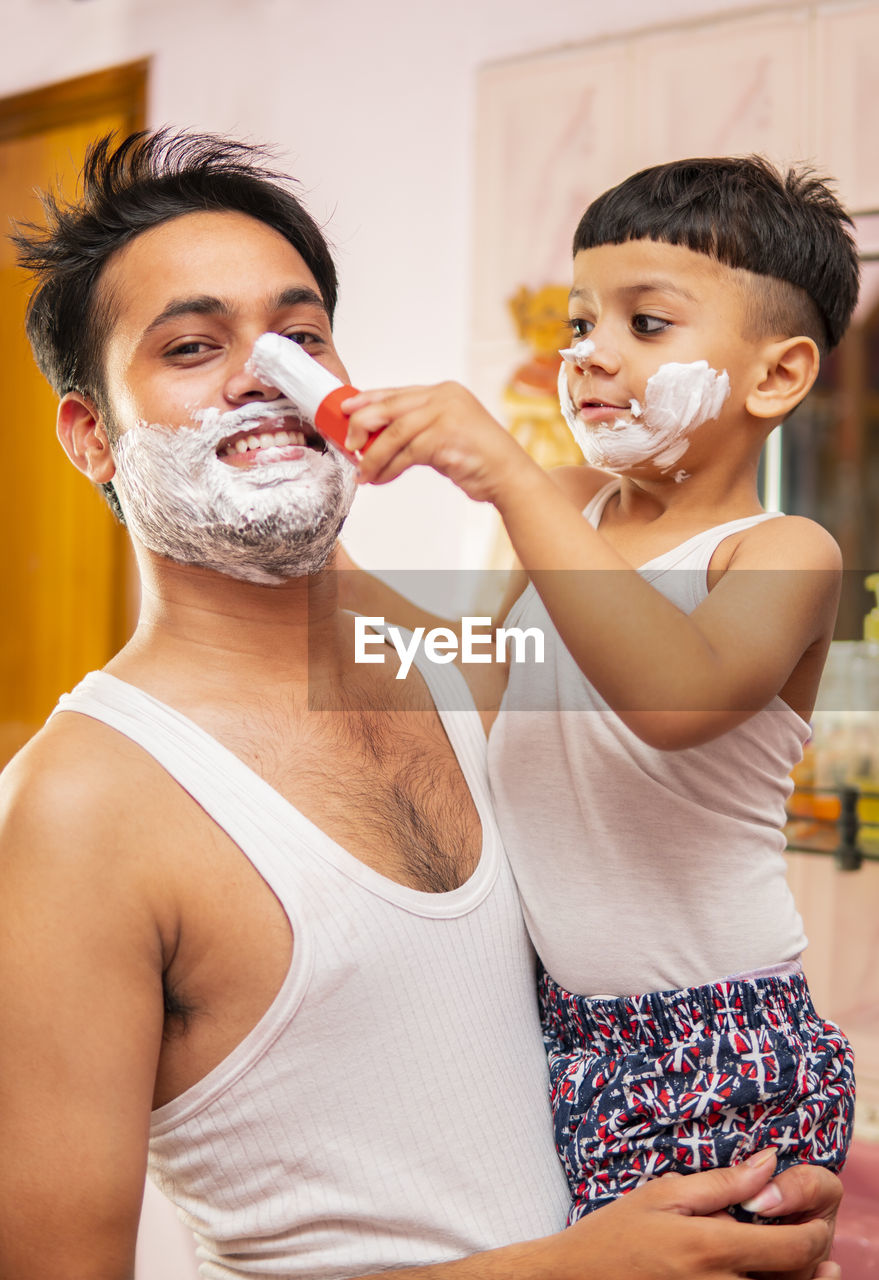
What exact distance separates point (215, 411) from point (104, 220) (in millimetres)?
245

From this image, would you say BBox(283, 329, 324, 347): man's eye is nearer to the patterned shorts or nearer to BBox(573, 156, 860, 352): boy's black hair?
BBox(573, 156, 860, 352): boy's black hair

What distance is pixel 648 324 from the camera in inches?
37.0

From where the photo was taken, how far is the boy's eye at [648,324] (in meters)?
0.94

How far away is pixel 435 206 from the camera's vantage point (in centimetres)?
265

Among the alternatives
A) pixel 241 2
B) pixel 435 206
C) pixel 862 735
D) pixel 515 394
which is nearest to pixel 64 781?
pixel 862 735

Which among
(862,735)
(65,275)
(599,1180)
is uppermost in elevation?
(65,275)

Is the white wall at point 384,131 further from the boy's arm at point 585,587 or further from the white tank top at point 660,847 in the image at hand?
the boy's arm at point 585,587

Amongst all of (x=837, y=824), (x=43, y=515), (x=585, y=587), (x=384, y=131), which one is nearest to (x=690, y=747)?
(x=585, y=587)

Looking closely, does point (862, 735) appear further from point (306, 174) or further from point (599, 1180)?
point (306, 174)

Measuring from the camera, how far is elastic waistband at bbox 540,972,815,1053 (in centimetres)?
88

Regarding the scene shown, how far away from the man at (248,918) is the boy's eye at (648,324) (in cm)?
27

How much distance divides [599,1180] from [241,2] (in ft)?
9.51

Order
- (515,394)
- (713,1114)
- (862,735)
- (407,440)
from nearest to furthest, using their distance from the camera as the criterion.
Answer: (407,440), (713,1114), (862,735), (515,394)

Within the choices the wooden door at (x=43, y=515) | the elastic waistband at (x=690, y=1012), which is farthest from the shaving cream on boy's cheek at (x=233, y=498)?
the wooden door at (x=43, y=515)
